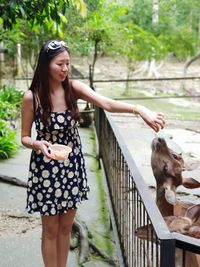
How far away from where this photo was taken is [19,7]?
3.41 metres

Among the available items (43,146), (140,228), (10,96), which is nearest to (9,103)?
(10,96)

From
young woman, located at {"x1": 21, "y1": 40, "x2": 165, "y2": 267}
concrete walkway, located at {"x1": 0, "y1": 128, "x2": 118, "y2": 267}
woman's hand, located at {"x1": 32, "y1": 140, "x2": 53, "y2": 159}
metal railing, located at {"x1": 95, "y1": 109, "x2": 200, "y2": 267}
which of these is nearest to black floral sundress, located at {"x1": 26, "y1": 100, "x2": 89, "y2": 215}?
young woman, located at {"x1": 21, "y1": 40, "x2": 165, "y2": 267}

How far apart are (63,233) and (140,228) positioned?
2.03 feet

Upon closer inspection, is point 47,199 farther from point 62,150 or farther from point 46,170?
point 62,150

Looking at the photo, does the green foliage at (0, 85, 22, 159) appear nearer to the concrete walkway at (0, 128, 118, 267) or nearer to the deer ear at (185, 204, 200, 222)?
the concrete walkway at (0, 128, 118, 267)

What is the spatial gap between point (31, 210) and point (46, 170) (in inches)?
9.1

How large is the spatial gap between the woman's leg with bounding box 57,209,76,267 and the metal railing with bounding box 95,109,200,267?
0.33 meters

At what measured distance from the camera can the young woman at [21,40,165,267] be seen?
2211mm

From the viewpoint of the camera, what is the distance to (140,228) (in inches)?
76.4

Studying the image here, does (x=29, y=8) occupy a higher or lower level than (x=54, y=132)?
higher

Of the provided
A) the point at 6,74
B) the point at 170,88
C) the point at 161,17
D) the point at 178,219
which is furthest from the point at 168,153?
the point at 170,88

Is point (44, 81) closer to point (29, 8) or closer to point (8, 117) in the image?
point (29, 8)

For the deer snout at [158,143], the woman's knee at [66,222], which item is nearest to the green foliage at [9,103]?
the deer snout at [158,143]

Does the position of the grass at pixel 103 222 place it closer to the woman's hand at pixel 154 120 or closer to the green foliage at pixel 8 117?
the green foliage at pixel 8 117
